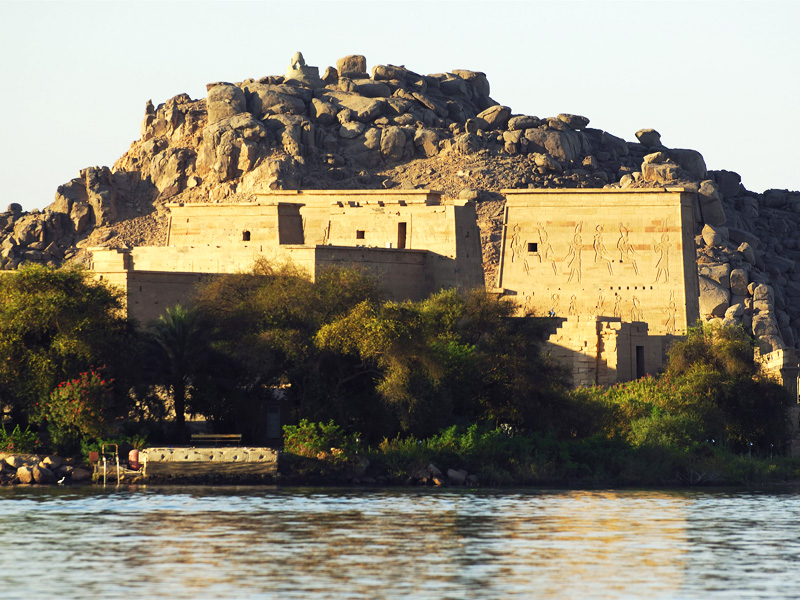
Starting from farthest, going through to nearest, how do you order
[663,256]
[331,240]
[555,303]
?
[331,240]
[555,303]
[663,256]

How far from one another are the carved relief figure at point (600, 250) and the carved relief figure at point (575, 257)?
0.57 metres

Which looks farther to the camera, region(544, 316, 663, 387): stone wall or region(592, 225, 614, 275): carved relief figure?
region(592, 225, 614, 275): carved relief figure

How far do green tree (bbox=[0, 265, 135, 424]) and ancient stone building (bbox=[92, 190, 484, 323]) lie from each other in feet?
38.6

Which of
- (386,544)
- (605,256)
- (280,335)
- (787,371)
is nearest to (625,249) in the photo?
(605,256)

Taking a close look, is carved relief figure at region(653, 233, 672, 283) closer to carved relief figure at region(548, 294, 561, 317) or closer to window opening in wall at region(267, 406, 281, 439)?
carved relief figure at region(548, 294, 561, 317)

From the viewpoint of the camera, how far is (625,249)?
189 ft

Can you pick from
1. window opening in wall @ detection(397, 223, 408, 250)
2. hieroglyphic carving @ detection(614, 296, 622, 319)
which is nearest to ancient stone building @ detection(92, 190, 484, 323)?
window opening in wall @ detection(397, 223, 408, 250)

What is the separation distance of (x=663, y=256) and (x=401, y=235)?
9851 millimetres

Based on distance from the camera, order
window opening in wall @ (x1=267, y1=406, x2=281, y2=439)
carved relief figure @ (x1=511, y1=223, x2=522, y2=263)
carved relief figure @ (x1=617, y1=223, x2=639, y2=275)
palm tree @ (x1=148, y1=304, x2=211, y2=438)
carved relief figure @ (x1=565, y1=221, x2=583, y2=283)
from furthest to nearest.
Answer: carved relief figure @ (x1=511, y1=223, x2=522, y2=263)
carved relief figure @ (x1=565, y1=221, x2=583, y2=283)
carved relief figure @ (x1=617, y1=223, x2=639, y2=275)
window opening in wall @ (x1=267, y1=406, x2=281, y2=439)
palm tree @ (x1=148, y1=304, x2=211, y2=438)

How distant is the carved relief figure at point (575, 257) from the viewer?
189ft

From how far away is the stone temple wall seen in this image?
57000 mm

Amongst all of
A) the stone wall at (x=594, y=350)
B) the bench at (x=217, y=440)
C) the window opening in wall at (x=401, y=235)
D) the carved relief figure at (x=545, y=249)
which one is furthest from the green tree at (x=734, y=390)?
the bench at (x=217, y=440)

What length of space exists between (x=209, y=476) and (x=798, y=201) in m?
94.6

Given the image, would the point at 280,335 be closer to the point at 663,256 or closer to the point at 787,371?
the point at 787,371
